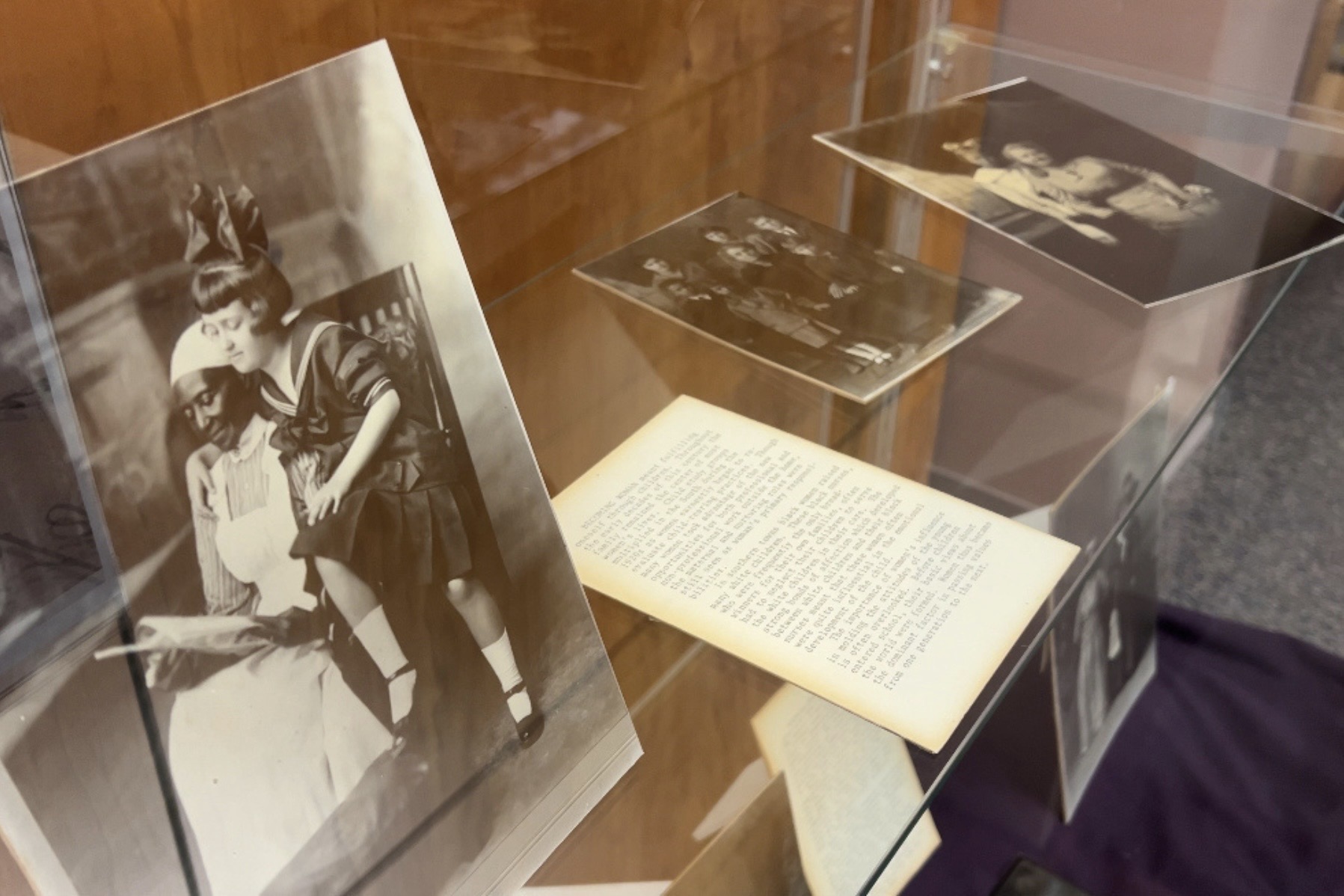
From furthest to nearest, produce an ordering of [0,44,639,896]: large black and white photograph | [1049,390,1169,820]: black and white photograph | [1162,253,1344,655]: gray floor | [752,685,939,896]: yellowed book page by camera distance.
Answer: [1162,253,1344,655]: gray floor, [1049,390,1169,820]: black and white photograph, [752,685,939,896]: yellowed book page, [0,44,639,896]: large black and white photograph

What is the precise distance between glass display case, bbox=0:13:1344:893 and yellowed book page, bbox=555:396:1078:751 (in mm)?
12

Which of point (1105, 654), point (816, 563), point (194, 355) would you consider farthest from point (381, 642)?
point (1105, 654)

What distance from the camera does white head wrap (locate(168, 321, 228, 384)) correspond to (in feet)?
1.09

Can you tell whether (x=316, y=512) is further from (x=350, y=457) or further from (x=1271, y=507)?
(x=1271, y=507)

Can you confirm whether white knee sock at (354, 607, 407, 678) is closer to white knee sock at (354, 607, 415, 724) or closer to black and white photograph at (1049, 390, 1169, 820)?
white knee sock at (354, 607, 415, 724)

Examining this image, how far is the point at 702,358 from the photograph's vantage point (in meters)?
0.63

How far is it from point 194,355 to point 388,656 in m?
0.11

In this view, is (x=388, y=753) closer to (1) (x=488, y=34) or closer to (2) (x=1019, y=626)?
(2) (x=1019, y=626)

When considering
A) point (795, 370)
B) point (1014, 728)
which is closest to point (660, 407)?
point (795, 370)

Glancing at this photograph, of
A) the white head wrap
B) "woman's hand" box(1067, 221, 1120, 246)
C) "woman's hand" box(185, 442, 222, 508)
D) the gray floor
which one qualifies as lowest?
the gray floor

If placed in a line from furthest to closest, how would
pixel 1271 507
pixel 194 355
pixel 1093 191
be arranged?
pixel 1271 507 < pixel 1093 191 < pixel 194 355

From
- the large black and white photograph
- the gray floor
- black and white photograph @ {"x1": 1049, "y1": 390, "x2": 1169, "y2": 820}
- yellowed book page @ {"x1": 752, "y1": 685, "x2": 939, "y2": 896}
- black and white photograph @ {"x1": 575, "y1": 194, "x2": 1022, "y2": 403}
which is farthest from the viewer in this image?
the gray floor

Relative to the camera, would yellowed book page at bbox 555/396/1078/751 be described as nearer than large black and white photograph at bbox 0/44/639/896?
No

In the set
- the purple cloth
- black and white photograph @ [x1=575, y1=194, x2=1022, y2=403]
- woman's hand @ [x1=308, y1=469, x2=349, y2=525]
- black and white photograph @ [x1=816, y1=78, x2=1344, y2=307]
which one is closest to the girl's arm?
woman's hand @ [x1=308, y1=469, x2=349, y2=525]
